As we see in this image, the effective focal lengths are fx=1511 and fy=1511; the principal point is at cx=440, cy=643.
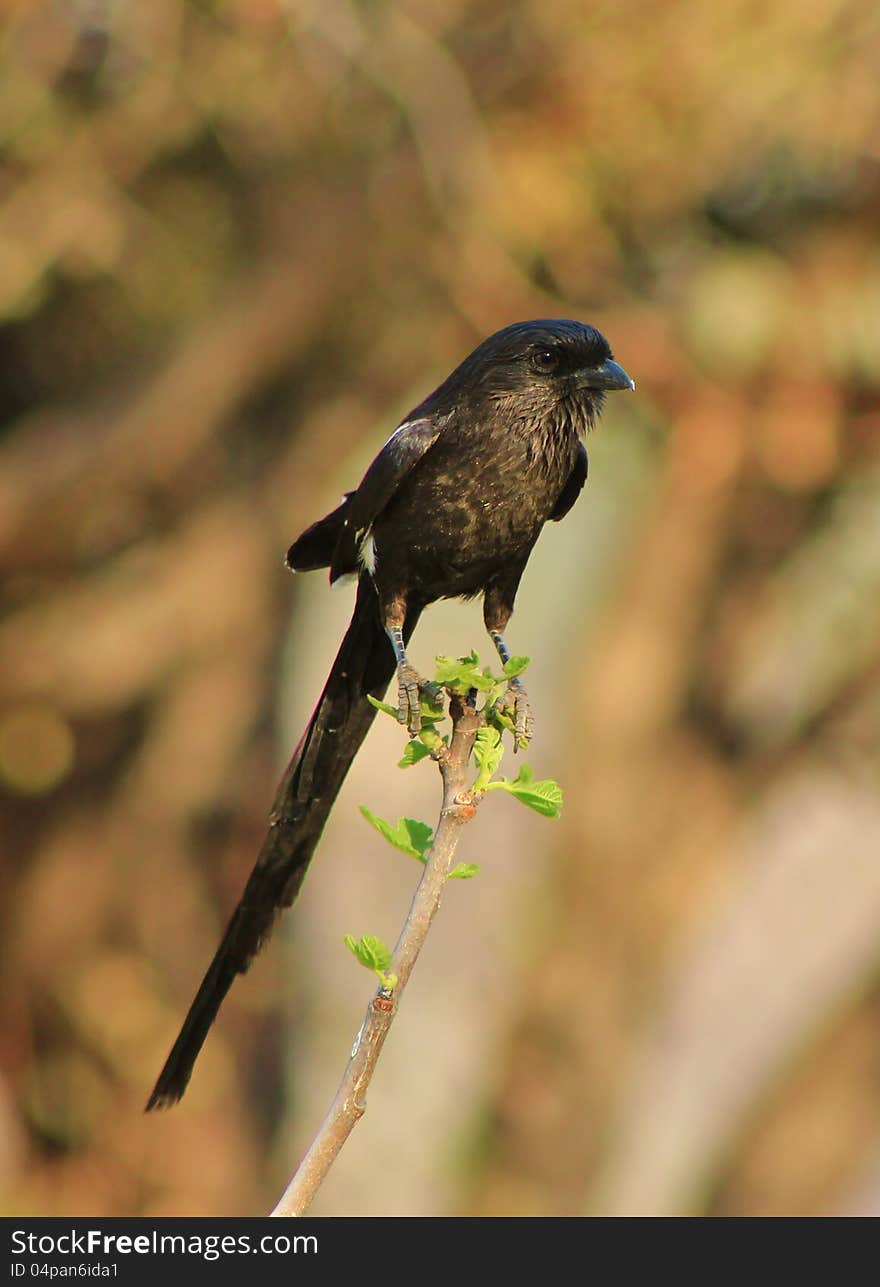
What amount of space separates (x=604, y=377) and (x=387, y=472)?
49 centimetres

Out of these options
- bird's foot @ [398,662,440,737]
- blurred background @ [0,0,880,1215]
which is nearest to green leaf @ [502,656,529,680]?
bird's foot @ [398,662,440,737]

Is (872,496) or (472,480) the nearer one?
(472,480)

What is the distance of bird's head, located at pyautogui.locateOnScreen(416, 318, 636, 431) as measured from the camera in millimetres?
3006

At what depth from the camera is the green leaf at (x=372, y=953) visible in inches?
75.0

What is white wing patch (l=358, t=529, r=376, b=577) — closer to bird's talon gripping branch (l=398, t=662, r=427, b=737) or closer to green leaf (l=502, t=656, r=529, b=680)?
bird's talon gripping branch (l=398, t=662, r=427, b=737)

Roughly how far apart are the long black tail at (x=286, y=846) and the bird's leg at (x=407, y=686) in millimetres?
91

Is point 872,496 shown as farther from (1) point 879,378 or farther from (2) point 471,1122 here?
(2) point 471,1122

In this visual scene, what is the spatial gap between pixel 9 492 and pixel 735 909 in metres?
5.35

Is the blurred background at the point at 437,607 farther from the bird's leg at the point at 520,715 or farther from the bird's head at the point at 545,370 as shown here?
the bird's leg at the point at 520,715

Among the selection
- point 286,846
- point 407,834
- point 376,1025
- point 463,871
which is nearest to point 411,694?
point 286,846

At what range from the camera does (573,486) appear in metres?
3.16

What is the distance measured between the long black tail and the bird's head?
2.05 feet

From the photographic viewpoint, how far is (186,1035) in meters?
2.46
